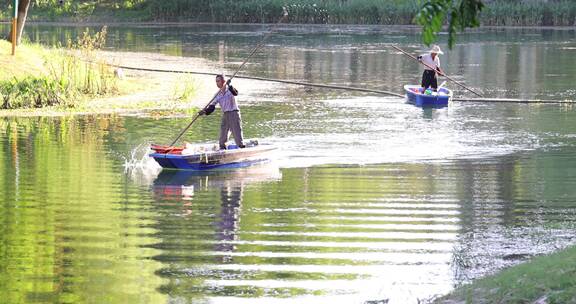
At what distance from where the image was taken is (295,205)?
1895 cm

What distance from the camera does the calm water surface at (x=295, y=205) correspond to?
13664 mm

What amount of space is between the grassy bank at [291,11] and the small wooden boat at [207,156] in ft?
149

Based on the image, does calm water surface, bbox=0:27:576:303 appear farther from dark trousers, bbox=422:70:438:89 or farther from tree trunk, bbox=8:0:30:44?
tree trunk, bbox=8:0:30:44

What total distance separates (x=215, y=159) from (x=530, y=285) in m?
11.9

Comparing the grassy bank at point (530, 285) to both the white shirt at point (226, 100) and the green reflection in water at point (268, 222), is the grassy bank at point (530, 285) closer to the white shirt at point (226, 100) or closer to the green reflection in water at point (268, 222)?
the green reflection in water at point (268, 222)

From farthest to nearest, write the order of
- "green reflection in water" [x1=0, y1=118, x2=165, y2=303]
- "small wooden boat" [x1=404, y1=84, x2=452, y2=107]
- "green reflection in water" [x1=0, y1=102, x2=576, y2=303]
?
1. "small wooden boat" [x1=404, y1=84, x2=452, y2=107]
2. "green reflection in water" [x1=0, y1=102, x2=576, y2=303]
3. "green reflection in water" [x1=0, y1=118, x2=165, y2=303]

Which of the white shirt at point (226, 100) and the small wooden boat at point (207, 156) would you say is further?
the white shirt at point (226, 100)

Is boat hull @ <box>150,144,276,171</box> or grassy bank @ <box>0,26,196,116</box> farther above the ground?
grassy bank @ <box>0,26,196,116</box>

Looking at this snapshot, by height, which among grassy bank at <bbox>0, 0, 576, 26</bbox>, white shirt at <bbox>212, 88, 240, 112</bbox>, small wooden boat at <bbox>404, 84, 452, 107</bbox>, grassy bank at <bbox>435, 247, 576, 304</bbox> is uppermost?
grassy bank at <bbox>0, 0, 576, 26</bbox>

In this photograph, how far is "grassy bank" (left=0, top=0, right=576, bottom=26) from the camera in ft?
242

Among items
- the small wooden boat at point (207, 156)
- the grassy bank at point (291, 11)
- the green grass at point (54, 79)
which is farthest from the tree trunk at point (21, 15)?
the grassy bank at point (291, 11)

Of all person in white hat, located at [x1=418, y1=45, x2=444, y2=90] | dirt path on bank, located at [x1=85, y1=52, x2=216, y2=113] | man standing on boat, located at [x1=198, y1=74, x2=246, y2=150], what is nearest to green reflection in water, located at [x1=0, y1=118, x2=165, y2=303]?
man standing on boat, located at [x1=198, y1=74, x2=246, y2=150]

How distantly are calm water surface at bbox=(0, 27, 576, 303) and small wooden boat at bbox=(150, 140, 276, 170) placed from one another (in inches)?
9.0

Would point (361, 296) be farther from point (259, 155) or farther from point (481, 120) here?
point (481, 120)
